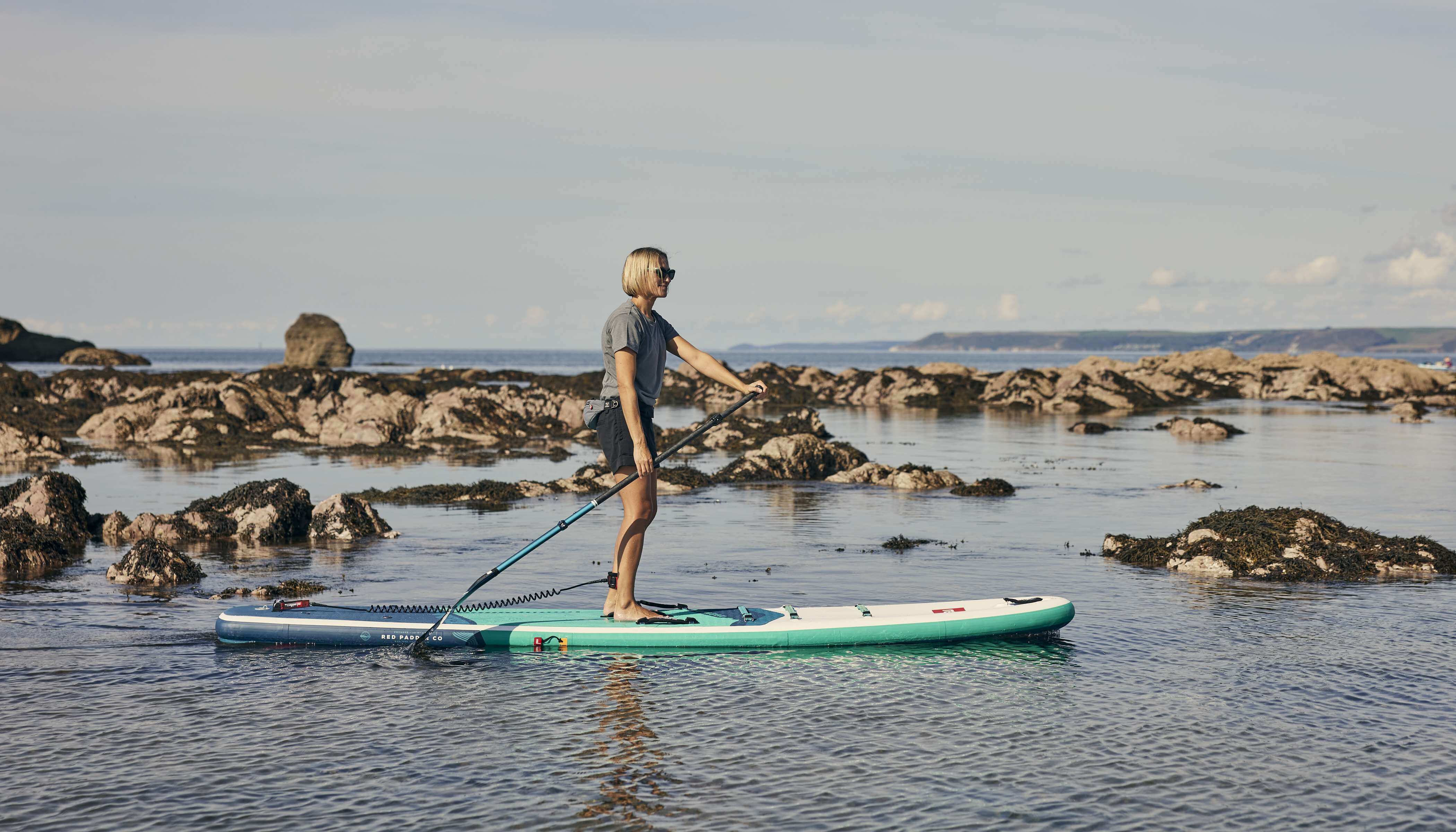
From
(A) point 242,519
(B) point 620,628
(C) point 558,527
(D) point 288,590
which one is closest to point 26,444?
(A) point 242,519

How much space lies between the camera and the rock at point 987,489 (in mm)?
27078

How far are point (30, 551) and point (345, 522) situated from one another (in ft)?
15.8

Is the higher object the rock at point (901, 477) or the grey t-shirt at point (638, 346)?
the grey t-shirt at point (638, 346)

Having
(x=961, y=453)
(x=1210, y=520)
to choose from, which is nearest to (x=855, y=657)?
(x=1210, y=520)

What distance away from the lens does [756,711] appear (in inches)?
384

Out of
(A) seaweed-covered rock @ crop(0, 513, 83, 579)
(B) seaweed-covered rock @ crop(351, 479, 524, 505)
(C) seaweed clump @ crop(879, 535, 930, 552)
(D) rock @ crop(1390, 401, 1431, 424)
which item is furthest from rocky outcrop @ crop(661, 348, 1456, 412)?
(A) seaweed-covered rock @ crop(0, 513, 83, 579)

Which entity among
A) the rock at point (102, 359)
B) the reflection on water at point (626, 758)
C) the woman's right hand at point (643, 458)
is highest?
the rock at point (102, 359)

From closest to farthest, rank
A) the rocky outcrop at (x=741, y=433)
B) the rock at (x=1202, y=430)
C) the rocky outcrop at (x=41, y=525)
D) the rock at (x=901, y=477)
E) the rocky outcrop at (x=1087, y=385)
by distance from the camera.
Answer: the rocky outcrop at (x=41, y=525) → the rock at (x=901, y=477) → the rocky outcrop at (x=741, y=433) → the rock at (x=1202, y=430) → the rocky outcrop at (x=1087, y=385)

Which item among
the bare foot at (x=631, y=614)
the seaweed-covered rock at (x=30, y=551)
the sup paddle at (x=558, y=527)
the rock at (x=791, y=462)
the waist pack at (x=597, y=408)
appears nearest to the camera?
the sup paddle at (x=558, y=527)

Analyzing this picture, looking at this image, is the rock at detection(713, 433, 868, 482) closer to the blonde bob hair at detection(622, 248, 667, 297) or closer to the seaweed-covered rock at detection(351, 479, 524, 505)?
the seaweed-covered rock at detection(351, 479, 524, 505)

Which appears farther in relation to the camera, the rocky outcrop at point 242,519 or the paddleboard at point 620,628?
the rocky outcrop at point 242,519

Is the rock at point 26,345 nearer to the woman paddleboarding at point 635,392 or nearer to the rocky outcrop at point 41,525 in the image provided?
the rocky outcrop at point 41,525

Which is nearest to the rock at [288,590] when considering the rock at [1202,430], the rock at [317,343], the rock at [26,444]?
the rock at [26,444]

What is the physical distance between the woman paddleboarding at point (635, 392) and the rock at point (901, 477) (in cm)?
1733
